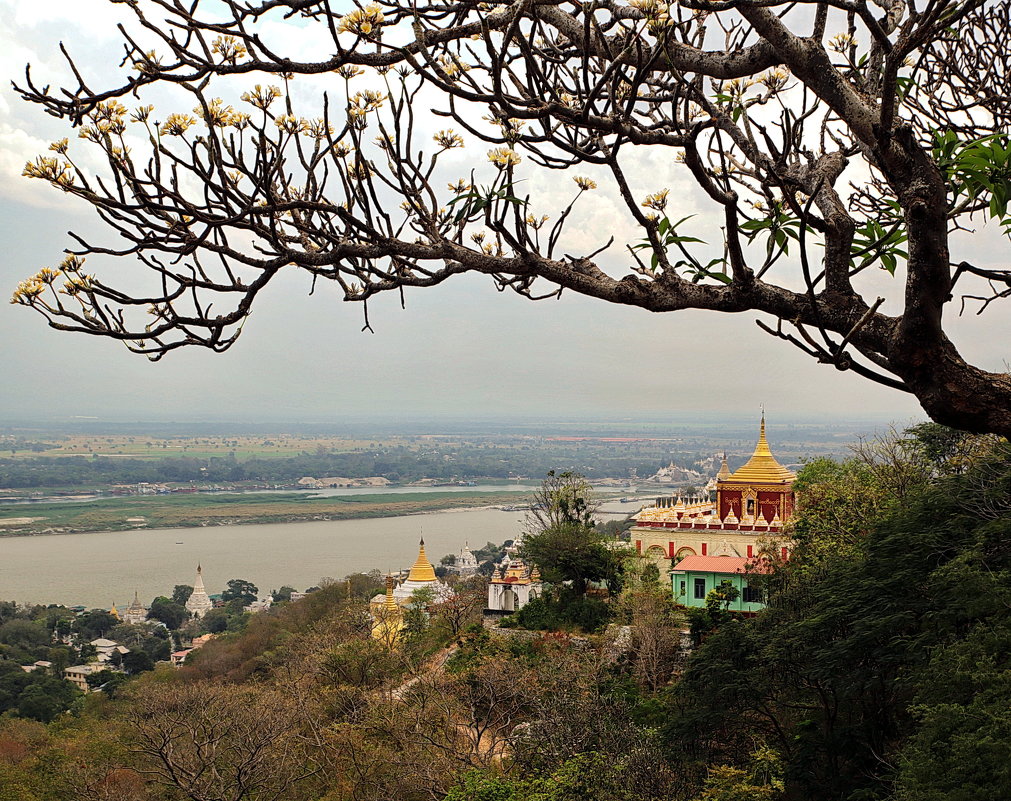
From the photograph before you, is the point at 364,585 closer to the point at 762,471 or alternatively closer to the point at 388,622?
the point at 388,622

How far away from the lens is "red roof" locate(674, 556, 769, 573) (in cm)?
1450

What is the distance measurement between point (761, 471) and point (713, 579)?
3.45 meters

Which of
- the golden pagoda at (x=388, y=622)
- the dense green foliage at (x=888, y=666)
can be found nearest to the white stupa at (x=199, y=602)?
the golden pagoda at (x=388, y=622)

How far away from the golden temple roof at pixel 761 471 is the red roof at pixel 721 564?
237cm

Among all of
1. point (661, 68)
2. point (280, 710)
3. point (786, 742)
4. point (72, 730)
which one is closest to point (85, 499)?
point (72, 730)

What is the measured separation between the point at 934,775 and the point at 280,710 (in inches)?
332

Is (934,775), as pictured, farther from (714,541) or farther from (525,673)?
(714,541)

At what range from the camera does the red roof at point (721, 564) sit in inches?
571

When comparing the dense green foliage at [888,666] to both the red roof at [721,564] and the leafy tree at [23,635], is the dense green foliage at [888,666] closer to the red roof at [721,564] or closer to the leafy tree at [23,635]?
the red roof at [721,564]

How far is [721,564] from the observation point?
15.1m

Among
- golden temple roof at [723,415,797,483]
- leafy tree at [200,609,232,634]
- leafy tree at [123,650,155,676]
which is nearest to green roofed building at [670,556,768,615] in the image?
golden temple roof at [723,415,797,483]

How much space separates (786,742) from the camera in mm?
8789

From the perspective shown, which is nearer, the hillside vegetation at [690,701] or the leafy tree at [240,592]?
the hillside vegetation at [690,701]

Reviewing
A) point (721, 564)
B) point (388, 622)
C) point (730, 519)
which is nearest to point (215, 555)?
point (388, 622)
